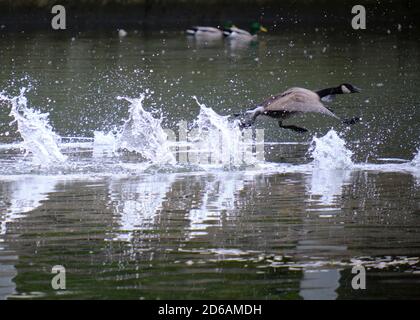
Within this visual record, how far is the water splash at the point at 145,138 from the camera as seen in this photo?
48.7ft

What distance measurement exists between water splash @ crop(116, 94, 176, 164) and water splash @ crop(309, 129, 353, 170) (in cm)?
172

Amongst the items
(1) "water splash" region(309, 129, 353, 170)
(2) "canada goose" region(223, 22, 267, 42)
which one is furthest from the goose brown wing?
(2) "canada goose" region(223, 22, 267, 42)

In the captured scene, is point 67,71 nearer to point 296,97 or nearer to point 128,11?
point 296,97

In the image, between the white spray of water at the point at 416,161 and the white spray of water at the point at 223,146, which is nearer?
the white spray of water at the point at 416,161

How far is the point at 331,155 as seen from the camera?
1481 centimetres

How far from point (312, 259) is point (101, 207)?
3004mm

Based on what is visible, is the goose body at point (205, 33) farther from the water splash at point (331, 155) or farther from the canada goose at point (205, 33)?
the water splash at point (331, 155)

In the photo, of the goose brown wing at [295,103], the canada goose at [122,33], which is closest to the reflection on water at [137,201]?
the goose brown wing at [295,103]

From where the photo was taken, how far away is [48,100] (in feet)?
72.7

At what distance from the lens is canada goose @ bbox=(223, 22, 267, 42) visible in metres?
41.4

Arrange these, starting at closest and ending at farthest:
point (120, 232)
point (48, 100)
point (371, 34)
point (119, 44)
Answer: point (120, 232) → point (48, 100) → point (119, 44) → point (371, 34)

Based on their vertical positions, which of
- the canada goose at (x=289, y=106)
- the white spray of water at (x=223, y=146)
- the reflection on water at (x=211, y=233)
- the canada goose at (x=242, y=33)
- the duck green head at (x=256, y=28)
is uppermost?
the duck green head at (x=256, y=28)

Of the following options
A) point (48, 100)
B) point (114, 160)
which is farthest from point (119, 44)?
point (114, 160)

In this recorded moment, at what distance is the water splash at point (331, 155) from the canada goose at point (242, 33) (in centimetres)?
2651
